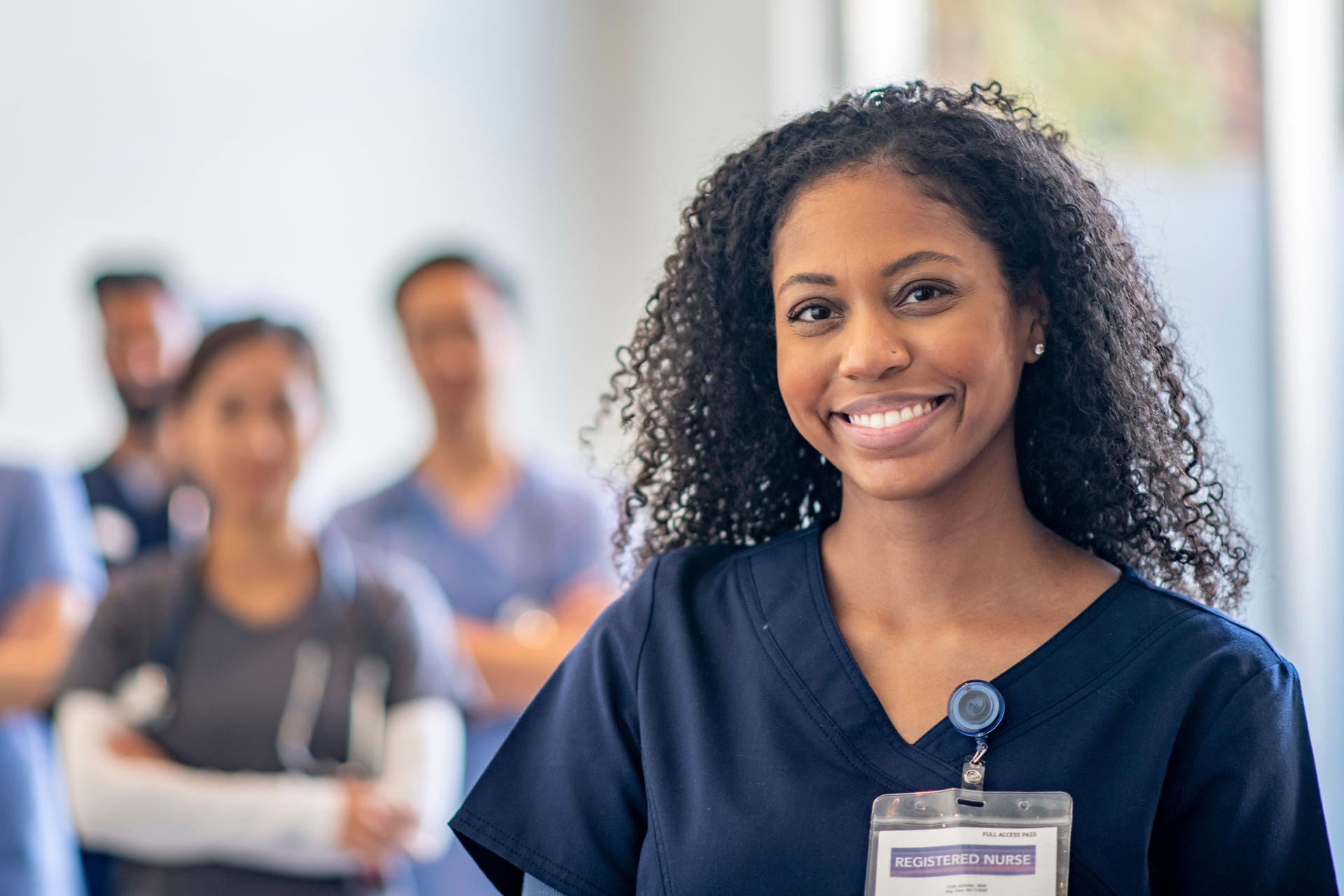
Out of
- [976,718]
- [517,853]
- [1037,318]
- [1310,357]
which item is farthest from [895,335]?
[1310,357]

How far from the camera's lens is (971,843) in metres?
1.09

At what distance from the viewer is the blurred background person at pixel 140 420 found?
9.20ft

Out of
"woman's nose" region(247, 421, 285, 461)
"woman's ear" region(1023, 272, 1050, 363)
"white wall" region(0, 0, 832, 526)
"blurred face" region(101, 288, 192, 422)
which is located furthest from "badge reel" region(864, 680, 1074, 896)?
"white wall" region(0, 0, 832, 526)

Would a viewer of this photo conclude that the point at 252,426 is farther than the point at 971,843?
Yes

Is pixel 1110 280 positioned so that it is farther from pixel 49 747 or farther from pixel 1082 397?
pixel 49 747

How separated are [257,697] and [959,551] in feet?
4.10

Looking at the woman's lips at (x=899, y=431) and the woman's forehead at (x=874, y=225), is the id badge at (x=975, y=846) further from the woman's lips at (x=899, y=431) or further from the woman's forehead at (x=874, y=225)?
the woman's forehead at (x=874, y=225)

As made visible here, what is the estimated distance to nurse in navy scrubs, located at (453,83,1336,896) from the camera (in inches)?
43.8

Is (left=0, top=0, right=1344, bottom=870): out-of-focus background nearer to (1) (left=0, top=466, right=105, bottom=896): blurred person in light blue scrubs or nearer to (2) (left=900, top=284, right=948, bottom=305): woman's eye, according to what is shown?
(1) (left=0, top=466, right=105, bottom=896): blurred person in light blue scrubs

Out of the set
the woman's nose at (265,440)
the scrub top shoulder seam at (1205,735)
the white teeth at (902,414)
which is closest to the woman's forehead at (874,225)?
the white teeth at (902,414)

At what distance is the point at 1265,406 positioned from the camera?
2.59m

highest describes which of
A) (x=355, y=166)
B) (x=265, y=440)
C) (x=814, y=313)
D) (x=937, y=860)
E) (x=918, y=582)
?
(x=355, y=166)

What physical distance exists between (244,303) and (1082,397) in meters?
3.02

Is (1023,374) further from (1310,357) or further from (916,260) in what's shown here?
(1310,357)
